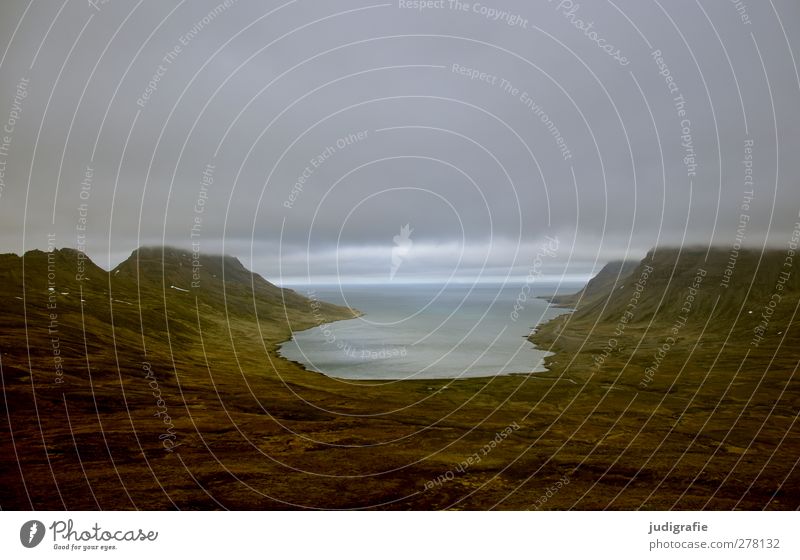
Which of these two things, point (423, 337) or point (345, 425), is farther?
point (423, 337)

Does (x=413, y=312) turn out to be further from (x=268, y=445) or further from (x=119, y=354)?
(x=119, y=354)

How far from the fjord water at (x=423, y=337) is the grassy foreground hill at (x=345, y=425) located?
1.31 meters

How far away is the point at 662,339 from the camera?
2170 centimetres

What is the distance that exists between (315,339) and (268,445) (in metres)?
11.7

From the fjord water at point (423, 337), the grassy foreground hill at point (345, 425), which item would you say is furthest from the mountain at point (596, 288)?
the grassy foreground hill at point (345, 425)

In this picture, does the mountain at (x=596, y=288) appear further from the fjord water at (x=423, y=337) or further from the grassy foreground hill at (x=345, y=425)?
the grassy foreground hill at (x=345, y=425)

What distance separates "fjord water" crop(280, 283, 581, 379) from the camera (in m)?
17.5

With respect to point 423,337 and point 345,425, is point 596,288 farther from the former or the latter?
point 345,425

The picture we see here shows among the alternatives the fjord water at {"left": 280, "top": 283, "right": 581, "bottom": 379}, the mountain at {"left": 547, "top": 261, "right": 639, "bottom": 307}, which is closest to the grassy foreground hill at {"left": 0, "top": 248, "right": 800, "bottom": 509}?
→ the fjord water at {"left": 280, "top": 283, "right": 581, "bottom": 379}

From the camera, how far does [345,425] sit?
12.0 metres

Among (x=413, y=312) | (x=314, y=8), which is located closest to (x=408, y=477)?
(x=413, y=312)

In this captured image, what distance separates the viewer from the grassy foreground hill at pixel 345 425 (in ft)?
30.0

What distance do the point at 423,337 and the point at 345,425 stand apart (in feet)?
26.9

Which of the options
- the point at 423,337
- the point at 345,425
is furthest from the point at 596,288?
the point at 345,425
